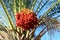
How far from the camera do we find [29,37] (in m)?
7.31

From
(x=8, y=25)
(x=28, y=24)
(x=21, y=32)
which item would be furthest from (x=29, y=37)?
(x=28, y=24)

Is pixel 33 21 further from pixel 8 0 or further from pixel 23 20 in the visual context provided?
pixel 8 0

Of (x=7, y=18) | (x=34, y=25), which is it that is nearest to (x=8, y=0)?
(x=7, y=18)

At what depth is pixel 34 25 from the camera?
6.25m

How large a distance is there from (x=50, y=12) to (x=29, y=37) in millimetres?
1186

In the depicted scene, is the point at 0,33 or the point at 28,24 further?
the point at 0,33

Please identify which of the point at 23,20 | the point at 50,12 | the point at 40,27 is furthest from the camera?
the point at 50,12

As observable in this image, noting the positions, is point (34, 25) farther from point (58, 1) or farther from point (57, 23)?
point (58, 1)

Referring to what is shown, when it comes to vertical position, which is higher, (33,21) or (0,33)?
(33,21)

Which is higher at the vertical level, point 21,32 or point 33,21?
point 33,21

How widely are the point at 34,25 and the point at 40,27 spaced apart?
0.76 meters

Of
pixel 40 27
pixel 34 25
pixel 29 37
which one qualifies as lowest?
pixel 29 37

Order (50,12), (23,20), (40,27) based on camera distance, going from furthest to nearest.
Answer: (50,12), (40,27), (23,20)

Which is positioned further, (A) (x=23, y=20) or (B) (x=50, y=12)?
(B) (x=50, y=12)
